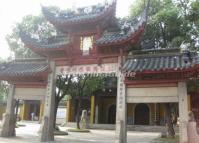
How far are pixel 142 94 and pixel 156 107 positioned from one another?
908 inches

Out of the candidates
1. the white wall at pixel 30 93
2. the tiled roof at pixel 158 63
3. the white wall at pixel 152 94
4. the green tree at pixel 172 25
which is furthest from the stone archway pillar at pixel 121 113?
the green tree at pixel 172 25

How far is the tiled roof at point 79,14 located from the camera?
43.8 feet

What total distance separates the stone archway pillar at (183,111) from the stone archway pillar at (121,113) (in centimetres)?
241

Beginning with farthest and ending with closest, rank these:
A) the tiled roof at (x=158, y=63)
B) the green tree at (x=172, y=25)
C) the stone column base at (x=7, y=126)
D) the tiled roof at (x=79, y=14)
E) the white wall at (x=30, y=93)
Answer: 1. the green tree at (x=172, y=25)
2. the stone column base at (x=7, y=126)
3. the white wall at (x=30, y=93)
4. the tiled roof at (x=79, y=14)
5. the tiled roof at (x=158, y=63)

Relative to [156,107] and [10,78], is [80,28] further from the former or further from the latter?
[156,107]

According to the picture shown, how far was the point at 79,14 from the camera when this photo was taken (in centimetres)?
1447

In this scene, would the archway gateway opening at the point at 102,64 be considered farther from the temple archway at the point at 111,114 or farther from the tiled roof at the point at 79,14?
the temple archway at the point at 111,114

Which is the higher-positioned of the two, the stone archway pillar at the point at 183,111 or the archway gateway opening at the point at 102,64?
the archway gateway opening at the point at 102,64

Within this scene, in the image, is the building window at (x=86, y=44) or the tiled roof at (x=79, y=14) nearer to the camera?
the tiled roof at (x=79, y=14)

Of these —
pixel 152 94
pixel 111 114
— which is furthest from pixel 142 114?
pixel 152 94

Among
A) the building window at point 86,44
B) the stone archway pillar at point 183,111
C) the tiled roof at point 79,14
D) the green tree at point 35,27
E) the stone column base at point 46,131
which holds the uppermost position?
the green tree at point 35,27

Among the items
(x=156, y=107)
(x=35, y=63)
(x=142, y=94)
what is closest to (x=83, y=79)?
(x=35, y=63)

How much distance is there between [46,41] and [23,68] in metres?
1.95

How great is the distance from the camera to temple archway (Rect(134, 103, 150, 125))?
35750 millimetres
